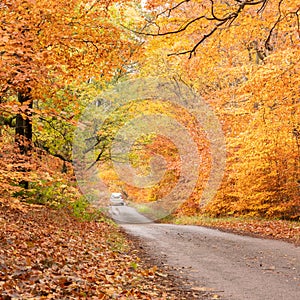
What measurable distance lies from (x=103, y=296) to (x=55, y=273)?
1481mm

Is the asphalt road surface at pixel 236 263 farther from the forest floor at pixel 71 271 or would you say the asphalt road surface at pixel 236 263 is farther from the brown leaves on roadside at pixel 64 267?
the brown leaves on roadside at pixel 64 267

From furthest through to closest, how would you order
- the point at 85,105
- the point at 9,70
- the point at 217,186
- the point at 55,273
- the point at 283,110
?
the point at 217,186 < the point at 85,105 < the point at 283,110 < the point at 9,70 < the point at 55,273

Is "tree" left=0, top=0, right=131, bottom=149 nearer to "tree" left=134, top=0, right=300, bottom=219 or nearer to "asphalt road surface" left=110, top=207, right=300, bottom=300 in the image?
"tree" left=134, top=0, right=300, bottom=219

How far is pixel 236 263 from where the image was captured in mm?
10516

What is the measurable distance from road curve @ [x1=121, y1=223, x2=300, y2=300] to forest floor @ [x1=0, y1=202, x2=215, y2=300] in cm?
54

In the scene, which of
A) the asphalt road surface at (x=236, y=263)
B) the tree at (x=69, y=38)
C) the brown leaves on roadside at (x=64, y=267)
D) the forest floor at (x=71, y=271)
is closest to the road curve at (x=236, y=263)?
the asphalt road surface at (x=236, y=263)

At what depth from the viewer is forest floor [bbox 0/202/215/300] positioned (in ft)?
21.0

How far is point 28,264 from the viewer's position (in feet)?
25.3

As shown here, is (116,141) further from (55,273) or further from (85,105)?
(55,273)

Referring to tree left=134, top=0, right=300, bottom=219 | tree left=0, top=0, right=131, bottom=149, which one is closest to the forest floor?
tree left=0, top=0, right=131, bottom=149

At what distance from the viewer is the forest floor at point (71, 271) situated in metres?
6.39

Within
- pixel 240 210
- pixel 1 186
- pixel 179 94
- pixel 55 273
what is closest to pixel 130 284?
pixel 55 273

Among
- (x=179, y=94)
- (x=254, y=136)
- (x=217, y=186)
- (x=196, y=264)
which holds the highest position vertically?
(x=179, y=94)

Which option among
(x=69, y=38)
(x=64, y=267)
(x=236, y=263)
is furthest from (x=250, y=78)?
(x=64, y=267)
